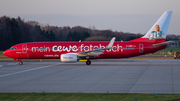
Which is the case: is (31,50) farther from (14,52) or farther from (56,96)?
(56,96)

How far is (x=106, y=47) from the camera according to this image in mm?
38156

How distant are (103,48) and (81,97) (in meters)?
23.5

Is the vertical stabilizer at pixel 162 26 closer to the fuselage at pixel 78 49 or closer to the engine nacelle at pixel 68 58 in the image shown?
the fuselage at pixel 78 49

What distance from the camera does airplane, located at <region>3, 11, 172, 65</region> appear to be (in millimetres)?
39344

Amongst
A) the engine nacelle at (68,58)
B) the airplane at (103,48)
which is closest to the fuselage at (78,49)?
the airplane at (103,48)

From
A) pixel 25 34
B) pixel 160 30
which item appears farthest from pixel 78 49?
pixel 25 34

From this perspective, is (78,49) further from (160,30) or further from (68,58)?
(160,30)

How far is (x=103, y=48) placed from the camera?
39094 millimetres

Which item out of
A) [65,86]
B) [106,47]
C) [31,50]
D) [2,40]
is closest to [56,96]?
[65,86]

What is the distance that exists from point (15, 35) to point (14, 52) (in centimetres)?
5764

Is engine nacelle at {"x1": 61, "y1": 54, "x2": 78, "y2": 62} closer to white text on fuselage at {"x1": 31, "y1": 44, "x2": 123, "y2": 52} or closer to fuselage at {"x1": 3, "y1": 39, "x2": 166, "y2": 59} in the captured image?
fuselage at {"x1": 3, "y1": 39, "x2": 166, "y2": 59}

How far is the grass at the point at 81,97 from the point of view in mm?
15198

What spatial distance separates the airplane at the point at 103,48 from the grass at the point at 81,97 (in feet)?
71.3

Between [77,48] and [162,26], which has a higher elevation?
[162,26]
